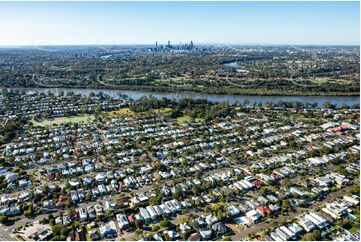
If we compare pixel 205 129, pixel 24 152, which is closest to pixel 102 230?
pixel 24 152

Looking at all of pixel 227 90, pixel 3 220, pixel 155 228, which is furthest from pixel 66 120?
pixel 227 90

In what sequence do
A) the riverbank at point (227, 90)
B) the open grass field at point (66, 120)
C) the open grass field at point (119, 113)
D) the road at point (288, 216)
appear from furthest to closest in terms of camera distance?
the riverbank at point (227, 90) < the open grass field at point (119, 113) < the open grass field at point (66, 120) < the road at point (288, 216)

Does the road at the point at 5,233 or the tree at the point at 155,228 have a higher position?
the tree at the point at 155,228

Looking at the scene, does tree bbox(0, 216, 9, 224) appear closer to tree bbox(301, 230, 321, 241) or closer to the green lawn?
tree bbox(301, 230, 321, 241)

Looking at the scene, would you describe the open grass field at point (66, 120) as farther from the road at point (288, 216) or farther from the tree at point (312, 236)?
the tree at point (312, 236)

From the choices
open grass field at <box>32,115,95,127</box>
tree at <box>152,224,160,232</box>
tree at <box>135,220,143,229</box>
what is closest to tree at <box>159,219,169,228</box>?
tree at <box>152,224,160,232</box>

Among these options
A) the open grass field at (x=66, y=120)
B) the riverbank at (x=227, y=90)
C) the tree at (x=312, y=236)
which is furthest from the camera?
the riverbank at (x=227, y=90)

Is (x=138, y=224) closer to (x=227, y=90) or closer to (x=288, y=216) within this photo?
(x=288, y=216)

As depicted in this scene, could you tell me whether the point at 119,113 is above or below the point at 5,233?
above

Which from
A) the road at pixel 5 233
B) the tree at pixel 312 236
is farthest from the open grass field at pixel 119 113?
the tree at pixel 312 236

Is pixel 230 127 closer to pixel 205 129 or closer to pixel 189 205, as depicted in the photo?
pixel 205 129

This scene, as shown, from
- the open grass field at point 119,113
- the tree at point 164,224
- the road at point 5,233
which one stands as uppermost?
the open grass field at point 119,113
